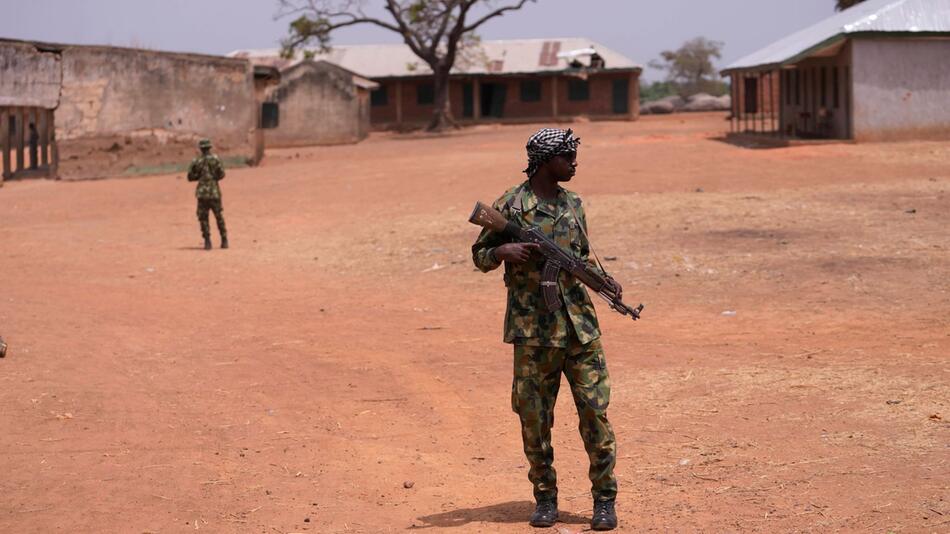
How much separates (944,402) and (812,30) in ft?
91.3

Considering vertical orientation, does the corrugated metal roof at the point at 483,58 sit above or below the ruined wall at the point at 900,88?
above

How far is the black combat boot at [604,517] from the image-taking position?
17.4ft

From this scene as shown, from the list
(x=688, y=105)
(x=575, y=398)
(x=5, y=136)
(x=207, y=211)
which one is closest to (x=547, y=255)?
(x=575, y=398)

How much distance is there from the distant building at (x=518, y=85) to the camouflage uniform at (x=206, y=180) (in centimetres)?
3355

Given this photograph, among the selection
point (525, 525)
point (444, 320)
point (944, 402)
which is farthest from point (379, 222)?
point (525, 525)

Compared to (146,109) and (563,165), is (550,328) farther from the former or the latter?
(146,109)

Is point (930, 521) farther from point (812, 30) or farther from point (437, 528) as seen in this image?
point (812, 30)

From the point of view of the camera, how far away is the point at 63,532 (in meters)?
5.60

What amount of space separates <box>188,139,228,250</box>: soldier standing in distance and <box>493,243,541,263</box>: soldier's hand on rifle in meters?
11.2

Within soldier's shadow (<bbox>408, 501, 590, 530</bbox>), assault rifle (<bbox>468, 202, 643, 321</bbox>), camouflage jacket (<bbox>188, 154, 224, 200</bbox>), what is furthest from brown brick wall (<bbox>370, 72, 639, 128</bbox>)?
assault rifle (<bbox>468, 202, 643, 321</bbox>)

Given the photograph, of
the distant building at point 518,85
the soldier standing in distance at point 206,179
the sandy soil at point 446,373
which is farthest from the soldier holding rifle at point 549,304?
the distant building at point 518,85

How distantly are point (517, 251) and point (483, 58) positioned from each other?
155 feet

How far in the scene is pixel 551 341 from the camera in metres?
5.22

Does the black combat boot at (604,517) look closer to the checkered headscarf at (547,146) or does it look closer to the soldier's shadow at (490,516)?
the soldier's shadow at (490,516)
